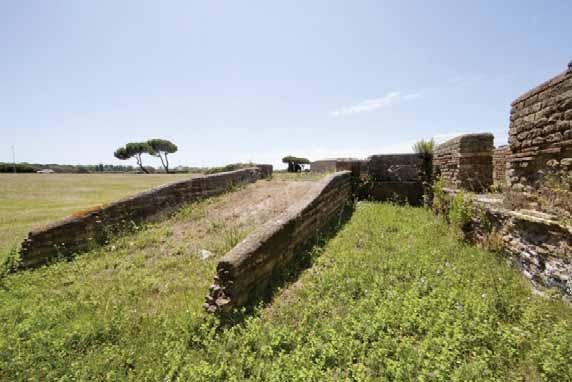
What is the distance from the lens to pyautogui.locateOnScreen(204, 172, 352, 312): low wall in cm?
284

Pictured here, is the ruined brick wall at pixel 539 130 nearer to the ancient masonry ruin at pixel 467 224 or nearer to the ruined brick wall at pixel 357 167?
the ancient masonry ruin at pixel 467 224

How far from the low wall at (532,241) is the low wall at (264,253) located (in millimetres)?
3016

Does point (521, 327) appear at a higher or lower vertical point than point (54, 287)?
higher

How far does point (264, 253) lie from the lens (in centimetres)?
338

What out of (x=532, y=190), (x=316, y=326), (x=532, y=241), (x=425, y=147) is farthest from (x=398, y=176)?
(x=316, y=326)

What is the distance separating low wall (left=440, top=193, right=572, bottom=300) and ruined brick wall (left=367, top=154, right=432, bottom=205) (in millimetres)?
4355

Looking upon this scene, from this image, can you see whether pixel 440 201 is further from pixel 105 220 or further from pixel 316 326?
pixel 105 220

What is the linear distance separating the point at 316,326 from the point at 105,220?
221 inches

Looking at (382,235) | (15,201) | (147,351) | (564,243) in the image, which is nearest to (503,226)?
(564,243)

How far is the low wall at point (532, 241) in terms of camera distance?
103 inches

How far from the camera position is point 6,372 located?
215cm

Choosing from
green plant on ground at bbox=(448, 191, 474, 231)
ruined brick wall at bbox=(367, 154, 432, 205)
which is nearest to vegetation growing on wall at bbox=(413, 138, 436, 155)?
ruined brick wall at bbox=(367, 154, 432, 205)

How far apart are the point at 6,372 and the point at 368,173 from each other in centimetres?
928

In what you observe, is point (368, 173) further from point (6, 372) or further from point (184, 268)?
point (6, 372)
